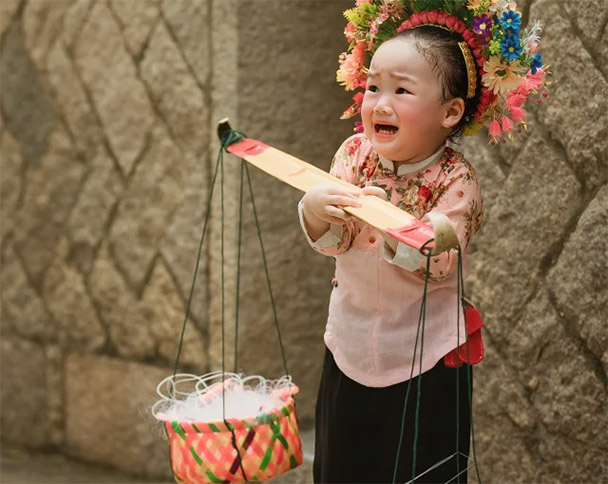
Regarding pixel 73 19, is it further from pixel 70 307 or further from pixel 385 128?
pixel 385 128

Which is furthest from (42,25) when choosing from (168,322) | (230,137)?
(230,137)

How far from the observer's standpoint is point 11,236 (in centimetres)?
409

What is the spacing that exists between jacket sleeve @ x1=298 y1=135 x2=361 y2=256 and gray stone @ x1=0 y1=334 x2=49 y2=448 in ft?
7.07

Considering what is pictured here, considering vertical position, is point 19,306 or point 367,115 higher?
point 367,115

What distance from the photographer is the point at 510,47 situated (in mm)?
2061

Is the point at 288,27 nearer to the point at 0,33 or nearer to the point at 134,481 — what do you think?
the point at 0,33

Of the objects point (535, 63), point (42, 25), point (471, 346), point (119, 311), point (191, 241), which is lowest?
point (119, 311)

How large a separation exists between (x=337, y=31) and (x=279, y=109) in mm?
323

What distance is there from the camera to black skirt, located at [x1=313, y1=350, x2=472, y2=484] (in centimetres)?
215

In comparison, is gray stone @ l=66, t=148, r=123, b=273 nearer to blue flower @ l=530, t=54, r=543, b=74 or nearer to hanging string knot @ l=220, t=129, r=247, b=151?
hanging string knot @ l=220, t=129, r=247, b=151

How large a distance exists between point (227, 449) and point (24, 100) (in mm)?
2176

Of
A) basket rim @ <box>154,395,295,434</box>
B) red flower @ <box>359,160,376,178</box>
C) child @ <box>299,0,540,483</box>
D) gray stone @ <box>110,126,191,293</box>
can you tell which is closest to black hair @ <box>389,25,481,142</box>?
child @ <box>299,0,540,483</box>

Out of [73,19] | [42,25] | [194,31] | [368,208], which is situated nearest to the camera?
[368,208]

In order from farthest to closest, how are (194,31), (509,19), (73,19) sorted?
(73,19), (194,31), (509,19)
